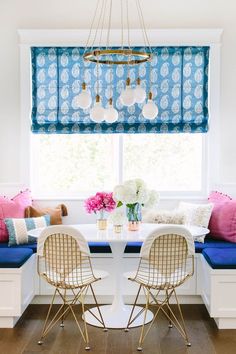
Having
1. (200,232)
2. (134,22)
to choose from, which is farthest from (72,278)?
(134,22)

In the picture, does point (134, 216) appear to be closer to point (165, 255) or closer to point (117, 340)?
point (165, 255)

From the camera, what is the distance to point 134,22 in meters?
5.64

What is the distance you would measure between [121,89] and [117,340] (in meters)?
2.69

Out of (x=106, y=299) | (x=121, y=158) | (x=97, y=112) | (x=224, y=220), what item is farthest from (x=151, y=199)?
(x=121, y=158)

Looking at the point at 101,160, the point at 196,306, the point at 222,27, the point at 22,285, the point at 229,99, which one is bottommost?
the point at 196,306

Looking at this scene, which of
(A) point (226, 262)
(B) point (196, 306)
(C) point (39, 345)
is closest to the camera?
(C) point (39, 345)

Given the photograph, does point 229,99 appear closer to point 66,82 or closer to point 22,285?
point 66,82

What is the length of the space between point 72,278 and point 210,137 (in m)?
2.43

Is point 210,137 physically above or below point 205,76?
below

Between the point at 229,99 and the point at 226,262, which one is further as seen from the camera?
the point at 229,99

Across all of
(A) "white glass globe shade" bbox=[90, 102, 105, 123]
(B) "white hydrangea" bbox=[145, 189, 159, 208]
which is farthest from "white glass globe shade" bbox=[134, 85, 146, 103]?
(B) "white hydrangea" bbox=[145, 189, 159, 208]

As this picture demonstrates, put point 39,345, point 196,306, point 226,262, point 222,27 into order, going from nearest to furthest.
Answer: point 39,345
point 226,262
point 196,306
point 222,27

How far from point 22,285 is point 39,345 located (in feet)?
2.03

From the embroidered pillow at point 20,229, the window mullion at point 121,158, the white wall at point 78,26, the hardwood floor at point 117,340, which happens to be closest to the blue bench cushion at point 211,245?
the hardwood floor at point 117,340
